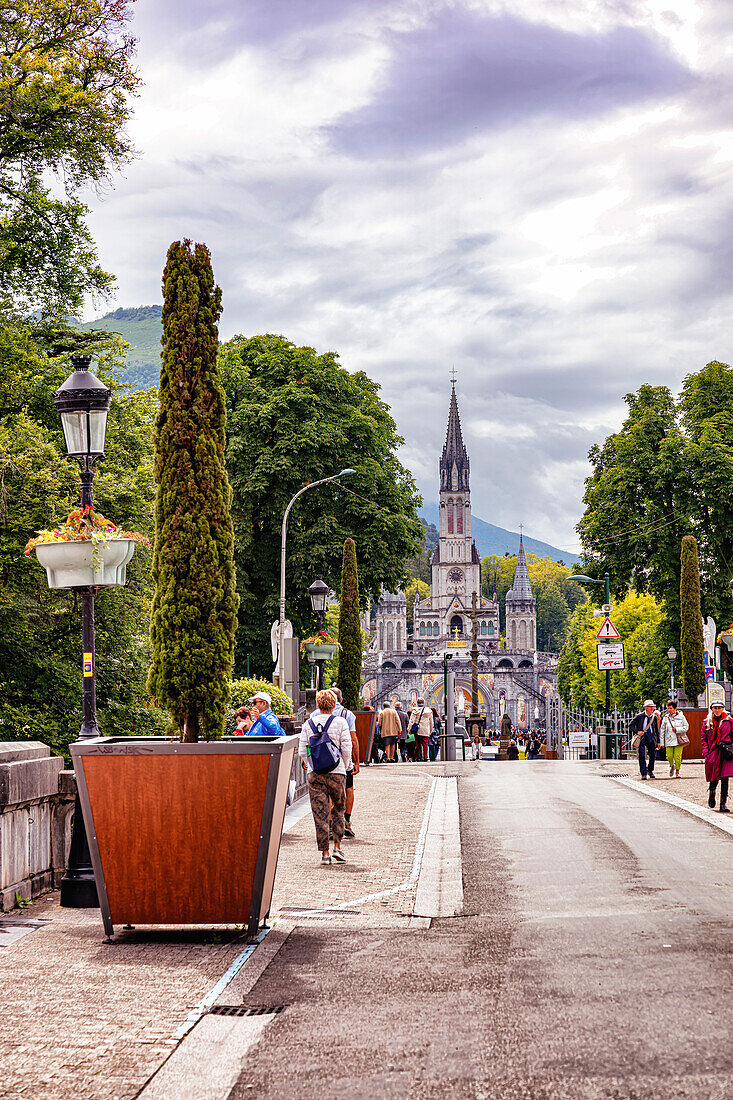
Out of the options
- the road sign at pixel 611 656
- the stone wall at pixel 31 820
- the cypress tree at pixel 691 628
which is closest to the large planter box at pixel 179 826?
the stone wall at pixel 31 820

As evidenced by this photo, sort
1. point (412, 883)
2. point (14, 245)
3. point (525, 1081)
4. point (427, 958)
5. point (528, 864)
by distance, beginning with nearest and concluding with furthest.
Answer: point (525, 1081) → point (427, 958) → point (412, 883) → point (528, 864) → point (14, 245)

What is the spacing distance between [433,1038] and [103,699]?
19184 mm

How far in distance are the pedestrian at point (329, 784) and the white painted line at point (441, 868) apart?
37.2 inches

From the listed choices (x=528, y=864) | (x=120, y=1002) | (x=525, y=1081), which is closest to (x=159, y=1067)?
(x=120, y=1002)

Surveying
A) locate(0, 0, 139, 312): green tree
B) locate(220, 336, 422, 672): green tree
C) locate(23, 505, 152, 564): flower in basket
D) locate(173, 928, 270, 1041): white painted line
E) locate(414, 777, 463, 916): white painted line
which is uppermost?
locate(0, 0, 139, 312): green tree

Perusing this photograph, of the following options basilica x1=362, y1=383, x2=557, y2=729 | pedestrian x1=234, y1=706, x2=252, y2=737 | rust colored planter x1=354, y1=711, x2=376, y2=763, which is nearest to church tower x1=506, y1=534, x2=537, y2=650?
basilica x1=362, y1=383, x2=557, y2=729

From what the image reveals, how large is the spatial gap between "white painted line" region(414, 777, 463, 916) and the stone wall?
2.97 metres

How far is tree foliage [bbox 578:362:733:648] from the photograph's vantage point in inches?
1603

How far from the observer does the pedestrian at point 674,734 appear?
987 inches

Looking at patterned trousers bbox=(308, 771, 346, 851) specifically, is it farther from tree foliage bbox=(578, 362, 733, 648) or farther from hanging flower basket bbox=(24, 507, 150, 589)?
tree foliage bbox=(578, 362, 733, 648)

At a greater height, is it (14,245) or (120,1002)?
(14,245)

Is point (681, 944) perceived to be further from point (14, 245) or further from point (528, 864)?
point (14, 245)

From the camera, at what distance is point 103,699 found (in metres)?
24.0

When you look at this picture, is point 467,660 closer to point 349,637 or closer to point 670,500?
point 670,500
